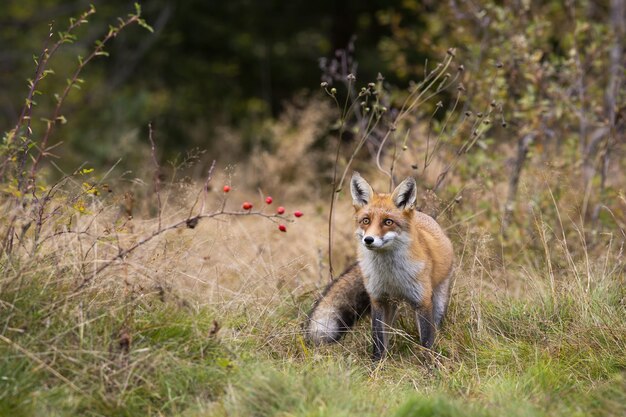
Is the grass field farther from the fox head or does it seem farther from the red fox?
the fox head

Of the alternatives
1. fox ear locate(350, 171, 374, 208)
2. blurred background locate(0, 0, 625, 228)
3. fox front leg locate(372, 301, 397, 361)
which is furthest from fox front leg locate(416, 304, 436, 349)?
blurred background locate(0, 0, 625, 228)

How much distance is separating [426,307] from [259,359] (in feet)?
4.24

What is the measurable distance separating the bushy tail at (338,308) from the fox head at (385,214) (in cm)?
61

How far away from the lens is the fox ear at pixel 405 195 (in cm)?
591

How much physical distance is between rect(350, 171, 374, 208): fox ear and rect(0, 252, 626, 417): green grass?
3.17 ft

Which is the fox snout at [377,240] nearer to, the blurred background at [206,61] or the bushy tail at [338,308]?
the bushy tail at [338,308]

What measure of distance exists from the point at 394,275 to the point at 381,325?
1.23 ft

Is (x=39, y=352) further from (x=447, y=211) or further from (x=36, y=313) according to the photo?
(x=447, y=211)

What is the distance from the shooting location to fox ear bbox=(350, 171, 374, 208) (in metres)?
6.07

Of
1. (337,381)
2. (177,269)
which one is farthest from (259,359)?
(177,269)

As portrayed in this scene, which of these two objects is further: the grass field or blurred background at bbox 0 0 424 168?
blurred background at bbox 0 0 424 168

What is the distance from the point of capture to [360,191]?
6125mm

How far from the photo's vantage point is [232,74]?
63.4 feet

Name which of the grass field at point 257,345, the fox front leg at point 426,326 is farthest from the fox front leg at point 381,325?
the fox front leg at point 426,326
